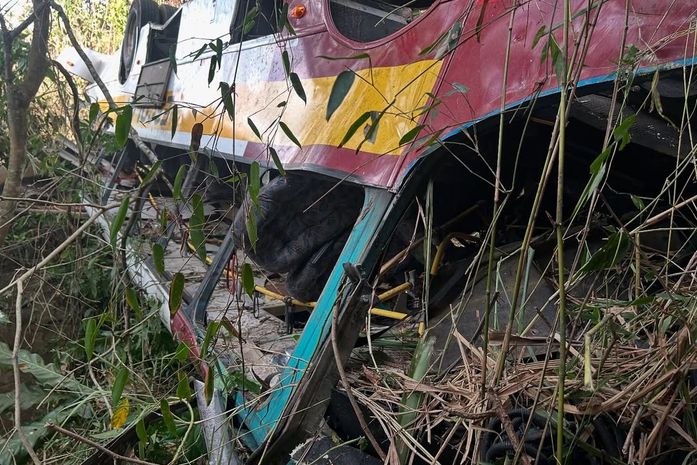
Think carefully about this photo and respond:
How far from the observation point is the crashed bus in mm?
1274

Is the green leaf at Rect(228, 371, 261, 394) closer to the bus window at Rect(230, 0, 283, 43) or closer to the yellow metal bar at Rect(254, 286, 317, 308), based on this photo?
the yellow metal bar at Rect(254, 286, 317, 308)

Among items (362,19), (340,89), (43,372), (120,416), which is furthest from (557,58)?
(43,372)

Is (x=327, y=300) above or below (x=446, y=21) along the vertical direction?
below

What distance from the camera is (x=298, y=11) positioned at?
2.49 metres

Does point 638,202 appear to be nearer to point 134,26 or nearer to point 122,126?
point 122,126

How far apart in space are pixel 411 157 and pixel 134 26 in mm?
4508

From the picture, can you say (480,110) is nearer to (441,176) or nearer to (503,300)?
(441,176)

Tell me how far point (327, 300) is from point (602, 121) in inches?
38.2

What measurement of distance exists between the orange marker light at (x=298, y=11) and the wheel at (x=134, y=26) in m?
3.06

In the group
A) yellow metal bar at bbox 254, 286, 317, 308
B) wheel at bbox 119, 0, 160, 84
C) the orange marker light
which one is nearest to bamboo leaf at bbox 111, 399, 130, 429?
yellow metal bar at bbox 254, 286, 317, 308

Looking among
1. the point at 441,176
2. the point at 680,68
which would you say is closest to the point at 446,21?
the point at 441,176

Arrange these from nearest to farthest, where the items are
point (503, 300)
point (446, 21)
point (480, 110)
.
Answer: point (480, 110) → point (446, 21) → point (503, 300)

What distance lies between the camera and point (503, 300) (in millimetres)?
2010

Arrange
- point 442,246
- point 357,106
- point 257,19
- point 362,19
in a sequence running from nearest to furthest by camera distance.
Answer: point 357,106 → point 442,246 → point 362,19 → point 257,19
